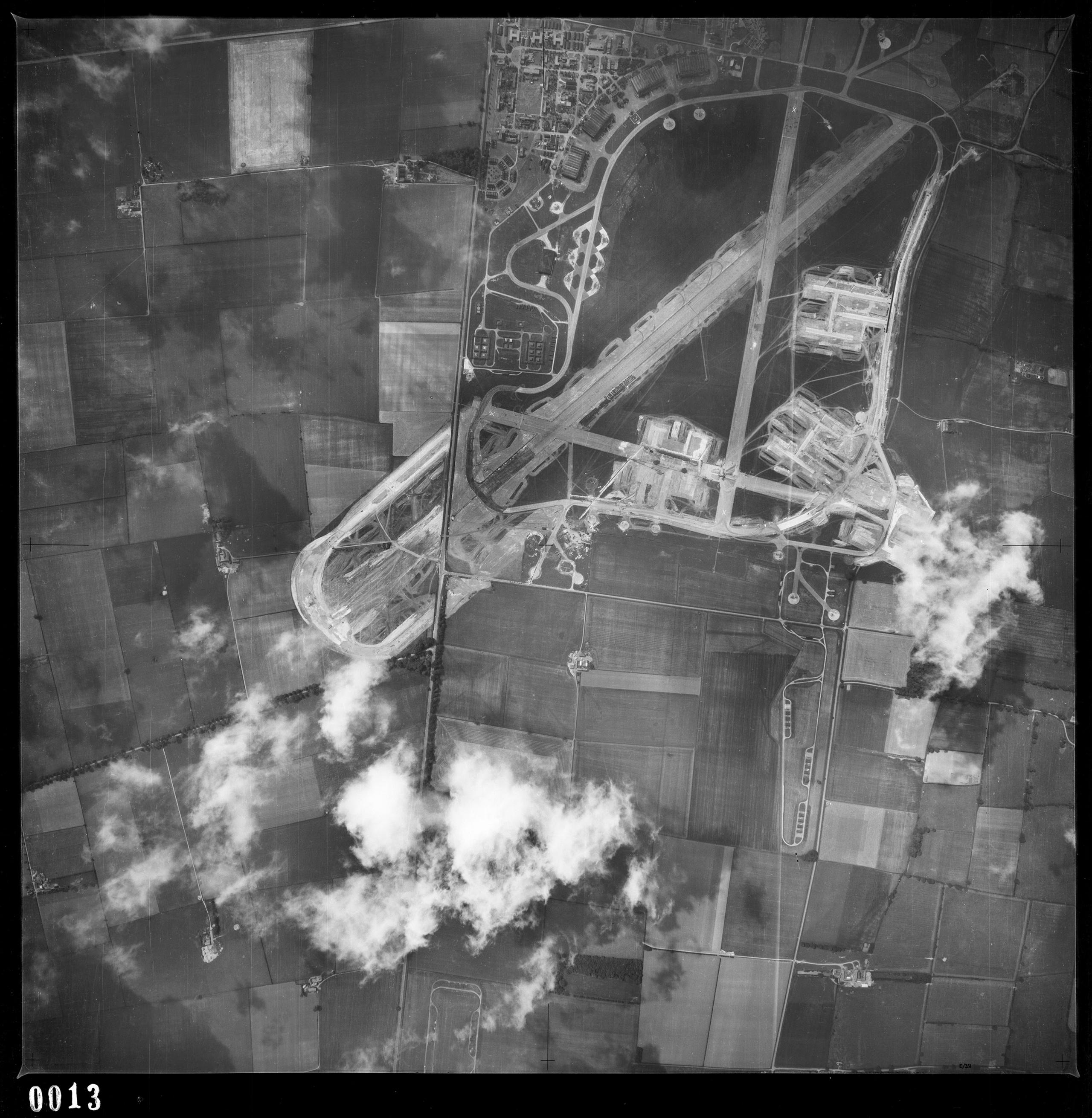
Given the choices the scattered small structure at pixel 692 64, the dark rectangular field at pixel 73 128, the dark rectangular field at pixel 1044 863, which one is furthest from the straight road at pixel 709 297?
the dark rectangular field at pixel 1044 863

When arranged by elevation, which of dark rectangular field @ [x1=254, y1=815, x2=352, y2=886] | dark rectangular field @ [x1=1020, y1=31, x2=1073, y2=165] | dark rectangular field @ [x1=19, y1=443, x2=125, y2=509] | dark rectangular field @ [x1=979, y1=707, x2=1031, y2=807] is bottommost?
dark rectangular field @ [x1=254, y1=815, x2=352, y2=886]

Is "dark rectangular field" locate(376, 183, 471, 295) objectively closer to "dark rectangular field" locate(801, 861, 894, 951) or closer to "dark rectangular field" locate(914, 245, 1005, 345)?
"dark rectangular field" locate(914, 245, 1005, 345)

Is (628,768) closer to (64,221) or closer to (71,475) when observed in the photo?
(71,475)

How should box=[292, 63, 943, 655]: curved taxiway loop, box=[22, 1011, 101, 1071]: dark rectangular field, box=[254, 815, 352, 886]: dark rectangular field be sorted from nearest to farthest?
1. box=[22, 1011, 101, 1071]: dark rectangular field
2. box=[254, 815, 352, 886]: dark rectangular field
3. box=[292, 63, 943, 655]: curved taxiway loop

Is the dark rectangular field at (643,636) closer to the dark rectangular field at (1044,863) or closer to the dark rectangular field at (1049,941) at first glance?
the dark rectangular field at (1044,863)

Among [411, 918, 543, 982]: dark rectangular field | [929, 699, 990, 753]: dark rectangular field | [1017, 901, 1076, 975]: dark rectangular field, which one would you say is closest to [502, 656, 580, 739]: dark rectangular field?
[411, 918, 543, 982]: dark rectangular field

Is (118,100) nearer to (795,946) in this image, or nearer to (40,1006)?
(40,1006)

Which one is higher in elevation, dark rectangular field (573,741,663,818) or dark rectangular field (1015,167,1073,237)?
dark rectangular field (1015,167,1073,237)
